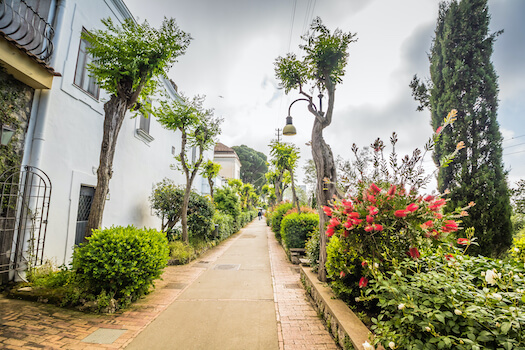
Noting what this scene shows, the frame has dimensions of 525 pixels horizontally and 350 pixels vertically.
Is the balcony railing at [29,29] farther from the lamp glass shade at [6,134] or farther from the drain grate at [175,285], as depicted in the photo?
the drain grate at [175,285]

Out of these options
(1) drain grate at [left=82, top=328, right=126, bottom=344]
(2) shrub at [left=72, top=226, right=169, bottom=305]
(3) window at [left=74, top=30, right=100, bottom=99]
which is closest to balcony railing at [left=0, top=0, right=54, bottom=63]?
(3) window at [left=74, top=30, right=100, bottom=99]

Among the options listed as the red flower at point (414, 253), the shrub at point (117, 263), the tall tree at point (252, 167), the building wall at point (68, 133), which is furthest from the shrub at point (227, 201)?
the tall tree at point (252, 167)

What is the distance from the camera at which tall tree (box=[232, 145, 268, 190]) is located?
46631mm

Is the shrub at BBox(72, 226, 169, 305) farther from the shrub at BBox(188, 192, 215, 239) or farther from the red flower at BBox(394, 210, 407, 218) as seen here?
the shrub at BBox(188, 192, 215, 239)

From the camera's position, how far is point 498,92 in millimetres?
7414

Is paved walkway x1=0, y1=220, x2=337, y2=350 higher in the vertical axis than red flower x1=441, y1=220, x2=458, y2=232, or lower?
lower

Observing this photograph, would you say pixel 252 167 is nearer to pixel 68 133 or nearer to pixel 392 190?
pixel 68 133

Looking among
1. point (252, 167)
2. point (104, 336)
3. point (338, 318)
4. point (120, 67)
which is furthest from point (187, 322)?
point (252, 167)

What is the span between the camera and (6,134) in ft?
14.4

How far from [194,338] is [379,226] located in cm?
290

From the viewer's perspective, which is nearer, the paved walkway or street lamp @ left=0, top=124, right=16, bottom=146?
the paved walkway

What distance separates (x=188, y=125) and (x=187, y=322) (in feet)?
21.3

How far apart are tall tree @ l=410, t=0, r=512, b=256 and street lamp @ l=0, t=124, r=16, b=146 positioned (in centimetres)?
1121

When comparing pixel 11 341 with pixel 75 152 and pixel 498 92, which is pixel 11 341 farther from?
pixel 498 92
